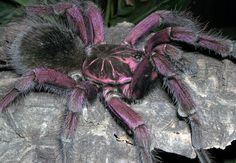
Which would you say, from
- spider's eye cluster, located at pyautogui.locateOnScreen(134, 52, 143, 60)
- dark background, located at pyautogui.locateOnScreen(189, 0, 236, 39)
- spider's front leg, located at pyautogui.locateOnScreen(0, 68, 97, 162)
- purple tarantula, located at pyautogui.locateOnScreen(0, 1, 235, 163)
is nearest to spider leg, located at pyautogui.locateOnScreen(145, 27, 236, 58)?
purple tarantula, located at pyautogui.locateOnScreen(0, 1, 235, 163)

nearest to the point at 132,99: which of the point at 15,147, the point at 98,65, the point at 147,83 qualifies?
the point at 147,83

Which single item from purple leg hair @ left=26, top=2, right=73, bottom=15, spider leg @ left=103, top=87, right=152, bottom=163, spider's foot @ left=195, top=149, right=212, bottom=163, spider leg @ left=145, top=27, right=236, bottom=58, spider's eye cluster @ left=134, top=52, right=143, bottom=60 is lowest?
spider's foot @ left=195, top=149, right=212, bottom=163

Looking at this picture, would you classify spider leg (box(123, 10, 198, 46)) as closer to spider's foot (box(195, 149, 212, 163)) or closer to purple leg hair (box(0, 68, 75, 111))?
purple leg hair (box(0, 68, 75, 111))

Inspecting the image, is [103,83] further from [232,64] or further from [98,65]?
[232,64]

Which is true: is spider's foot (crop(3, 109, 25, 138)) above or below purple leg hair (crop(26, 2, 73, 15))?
below

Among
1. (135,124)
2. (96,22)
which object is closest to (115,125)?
(135,124)

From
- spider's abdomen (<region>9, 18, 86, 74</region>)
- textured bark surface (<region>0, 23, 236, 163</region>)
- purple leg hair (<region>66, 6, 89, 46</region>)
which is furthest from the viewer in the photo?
purple leg hair (<region>66, 6, 89, 46</region>)

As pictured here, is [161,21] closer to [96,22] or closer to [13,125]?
[96,22]
